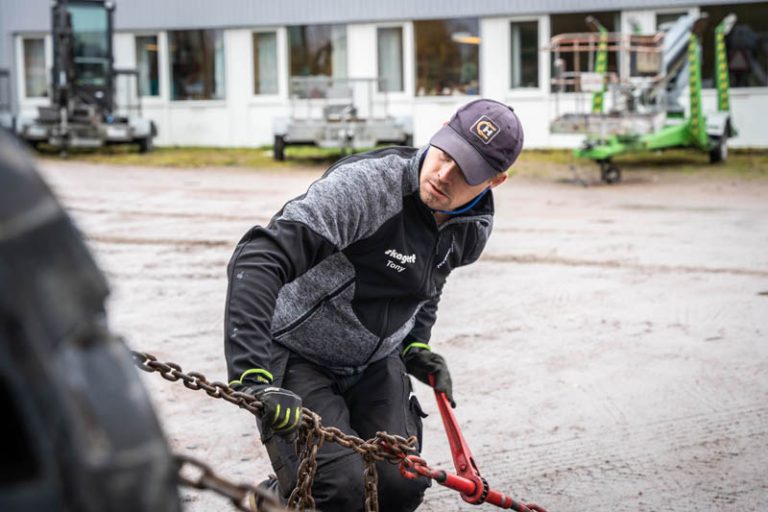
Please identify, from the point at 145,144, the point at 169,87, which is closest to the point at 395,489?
the point at 145,144

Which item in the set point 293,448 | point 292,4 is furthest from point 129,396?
point 292,4

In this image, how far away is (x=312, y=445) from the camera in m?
3.40

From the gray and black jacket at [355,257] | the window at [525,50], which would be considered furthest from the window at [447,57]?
the gray and black jacket at [355,257]

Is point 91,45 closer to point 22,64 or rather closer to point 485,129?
point 22,64

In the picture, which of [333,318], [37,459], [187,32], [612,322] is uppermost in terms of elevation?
[187,32]

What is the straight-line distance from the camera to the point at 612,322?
815 centimetres

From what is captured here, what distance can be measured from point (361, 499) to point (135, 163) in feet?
64.8

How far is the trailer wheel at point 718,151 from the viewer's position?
2117cm

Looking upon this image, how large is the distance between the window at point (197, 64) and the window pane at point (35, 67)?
11.4 ft

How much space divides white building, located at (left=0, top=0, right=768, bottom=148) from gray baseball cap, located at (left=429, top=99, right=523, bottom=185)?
23.0 m

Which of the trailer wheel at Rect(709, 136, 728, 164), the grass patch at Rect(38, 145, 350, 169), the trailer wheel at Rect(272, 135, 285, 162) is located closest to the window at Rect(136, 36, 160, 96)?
the grass patch at Rect(38, 145, 350, 169)

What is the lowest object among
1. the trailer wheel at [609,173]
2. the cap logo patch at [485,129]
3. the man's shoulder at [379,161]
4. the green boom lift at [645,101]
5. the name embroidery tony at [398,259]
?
the trailer wheel at [609,173]

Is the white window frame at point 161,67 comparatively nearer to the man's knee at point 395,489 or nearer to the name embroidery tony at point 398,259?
the name embroidery tony at point 398,259

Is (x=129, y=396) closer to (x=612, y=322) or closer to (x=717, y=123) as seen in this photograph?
(x=612, y=322)
